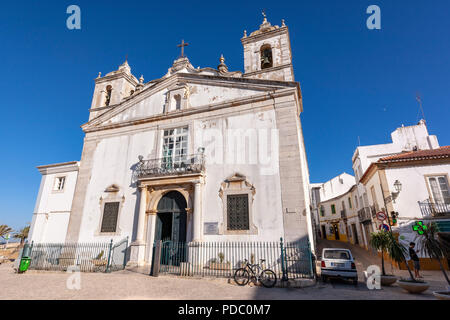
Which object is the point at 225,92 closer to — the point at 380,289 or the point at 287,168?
the point at 287,168

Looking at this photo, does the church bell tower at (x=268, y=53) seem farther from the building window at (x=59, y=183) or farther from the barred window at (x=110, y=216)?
the building window at (x=59, y=183)

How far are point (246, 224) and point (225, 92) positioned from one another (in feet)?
24.0

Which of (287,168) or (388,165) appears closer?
(287,168)

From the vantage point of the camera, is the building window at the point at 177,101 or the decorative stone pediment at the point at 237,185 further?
the building window at the point at 177,101

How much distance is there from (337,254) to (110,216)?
11285 mm

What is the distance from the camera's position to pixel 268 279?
315 inches

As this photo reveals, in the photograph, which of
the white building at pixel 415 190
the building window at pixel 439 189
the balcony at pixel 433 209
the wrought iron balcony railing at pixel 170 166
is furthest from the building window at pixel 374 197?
the wrought iron balcony railing at pixel 170 166

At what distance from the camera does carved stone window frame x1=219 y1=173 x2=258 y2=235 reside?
1034 centimetres

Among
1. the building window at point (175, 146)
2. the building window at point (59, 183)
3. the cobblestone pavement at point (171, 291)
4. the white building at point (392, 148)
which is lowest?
the cobblestone pavement at point (171, 291)

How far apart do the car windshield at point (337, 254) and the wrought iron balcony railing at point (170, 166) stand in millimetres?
6468

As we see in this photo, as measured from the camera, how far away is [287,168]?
10.6 metres

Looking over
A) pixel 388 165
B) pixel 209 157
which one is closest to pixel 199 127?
pixel 209 157

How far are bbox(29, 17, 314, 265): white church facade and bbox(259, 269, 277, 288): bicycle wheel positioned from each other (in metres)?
1.79

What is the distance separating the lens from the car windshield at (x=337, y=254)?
891 centimetres
